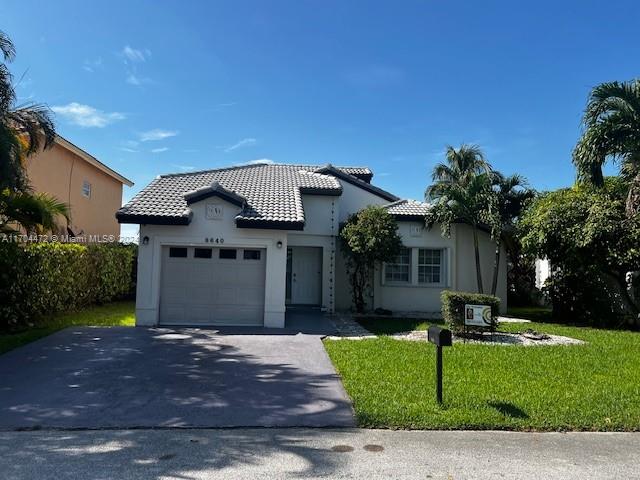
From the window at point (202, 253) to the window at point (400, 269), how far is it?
23.0 ft

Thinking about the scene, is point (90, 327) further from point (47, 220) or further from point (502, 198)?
point (502, 198)

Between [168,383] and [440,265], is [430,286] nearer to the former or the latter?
[440,265]

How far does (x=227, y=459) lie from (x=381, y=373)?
3.67 m

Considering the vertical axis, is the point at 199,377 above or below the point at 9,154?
below

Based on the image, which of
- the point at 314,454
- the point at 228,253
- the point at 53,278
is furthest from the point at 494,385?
the point at 53,278

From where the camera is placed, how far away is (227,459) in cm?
458

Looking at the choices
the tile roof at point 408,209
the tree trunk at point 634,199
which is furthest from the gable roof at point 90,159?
the tree trunk at point 634,199

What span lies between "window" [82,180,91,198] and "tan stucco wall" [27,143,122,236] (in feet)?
0.57

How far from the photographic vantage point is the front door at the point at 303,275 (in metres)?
17.3

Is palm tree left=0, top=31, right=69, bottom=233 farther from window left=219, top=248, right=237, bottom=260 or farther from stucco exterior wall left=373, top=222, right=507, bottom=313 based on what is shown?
stucco exterior wall left=373, top=222, right=507, bottom=313

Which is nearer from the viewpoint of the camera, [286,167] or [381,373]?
[381,373]

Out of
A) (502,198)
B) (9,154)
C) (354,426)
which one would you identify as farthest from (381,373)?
(502,198)

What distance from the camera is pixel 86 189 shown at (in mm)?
22828

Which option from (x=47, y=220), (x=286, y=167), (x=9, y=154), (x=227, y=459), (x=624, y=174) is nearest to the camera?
(x=227, y=459)
